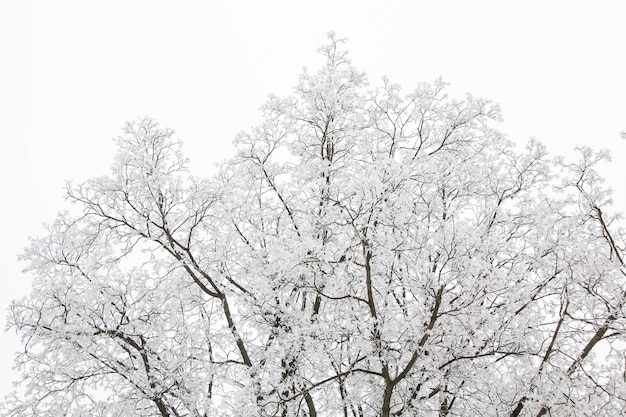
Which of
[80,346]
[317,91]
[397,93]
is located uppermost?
[397,93]

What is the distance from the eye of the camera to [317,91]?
29.1 feet

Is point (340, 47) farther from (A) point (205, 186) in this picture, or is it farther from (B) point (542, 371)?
(B) point (542, 371)

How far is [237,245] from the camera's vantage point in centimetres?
944

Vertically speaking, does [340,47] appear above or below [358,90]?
above

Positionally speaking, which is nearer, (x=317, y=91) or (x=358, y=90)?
(x=317, y=91)

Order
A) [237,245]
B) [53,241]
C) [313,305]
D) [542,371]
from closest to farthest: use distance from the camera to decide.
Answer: [542,371]
[53,241]
[313,305]
[237,245]

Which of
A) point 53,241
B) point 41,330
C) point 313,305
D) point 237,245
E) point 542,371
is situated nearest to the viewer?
point 542,371

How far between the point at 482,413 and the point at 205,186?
223 inches

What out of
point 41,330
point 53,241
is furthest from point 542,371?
point 53,241

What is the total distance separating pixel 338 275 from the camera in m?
7.13

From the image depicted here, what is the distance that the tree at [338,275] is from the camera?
22.2 ft

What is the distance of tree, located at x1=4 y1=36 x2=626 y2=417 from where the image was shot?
6762 mm

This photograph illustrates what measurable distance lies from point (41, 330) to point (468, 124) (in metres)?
8.18

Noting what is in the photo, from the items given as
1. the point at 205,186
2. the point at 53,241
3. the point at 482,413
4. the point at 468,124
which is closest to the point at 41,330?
the point at 53,241
